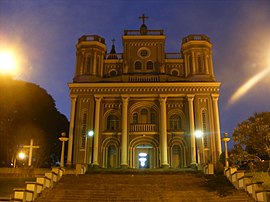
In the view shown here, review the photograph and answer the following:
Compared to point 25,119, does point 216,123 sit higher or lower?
lower

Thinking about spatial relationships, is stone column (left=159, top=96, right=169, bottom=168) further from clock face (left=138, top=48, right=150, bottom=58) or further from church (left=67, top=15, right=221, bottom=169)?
clock face (left=138, top=48, right=150, bottom=58)

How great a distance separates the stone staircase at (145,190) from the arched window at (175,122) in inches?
446

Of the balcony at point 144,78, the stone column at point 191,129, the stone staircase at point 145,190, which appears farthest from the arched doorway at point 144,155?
the stone staircase at point 145,190

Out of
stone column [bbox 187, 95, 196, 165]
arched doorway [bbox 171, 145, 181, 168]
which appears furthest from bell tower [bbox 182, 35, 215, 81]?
arched doorway [bbox 171, 145, 181, 168]

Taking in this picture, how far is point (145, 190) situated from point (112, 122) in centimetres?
1525

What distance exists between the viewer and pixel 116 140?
106 ft

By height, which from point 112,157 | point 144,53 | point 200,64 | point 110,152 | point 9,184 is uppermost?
point 144,53

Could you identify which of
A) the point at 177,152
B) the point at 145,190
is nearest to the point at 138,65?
the point at 177,152

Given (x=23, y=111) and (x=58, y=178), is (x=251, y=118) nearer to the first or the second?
(x=58, y=178)

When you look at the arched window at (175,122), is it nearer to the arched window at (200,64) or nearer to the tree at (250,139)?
the arched window at (200,64)

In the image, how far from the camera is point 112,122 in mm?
33125

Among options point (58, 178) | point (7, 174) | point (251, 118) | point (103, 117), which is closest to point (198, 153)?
point (251, 118)

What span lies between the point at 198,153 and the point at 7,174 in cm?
1633

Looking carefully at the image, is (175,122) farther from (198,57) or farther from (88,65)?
(88,65)
